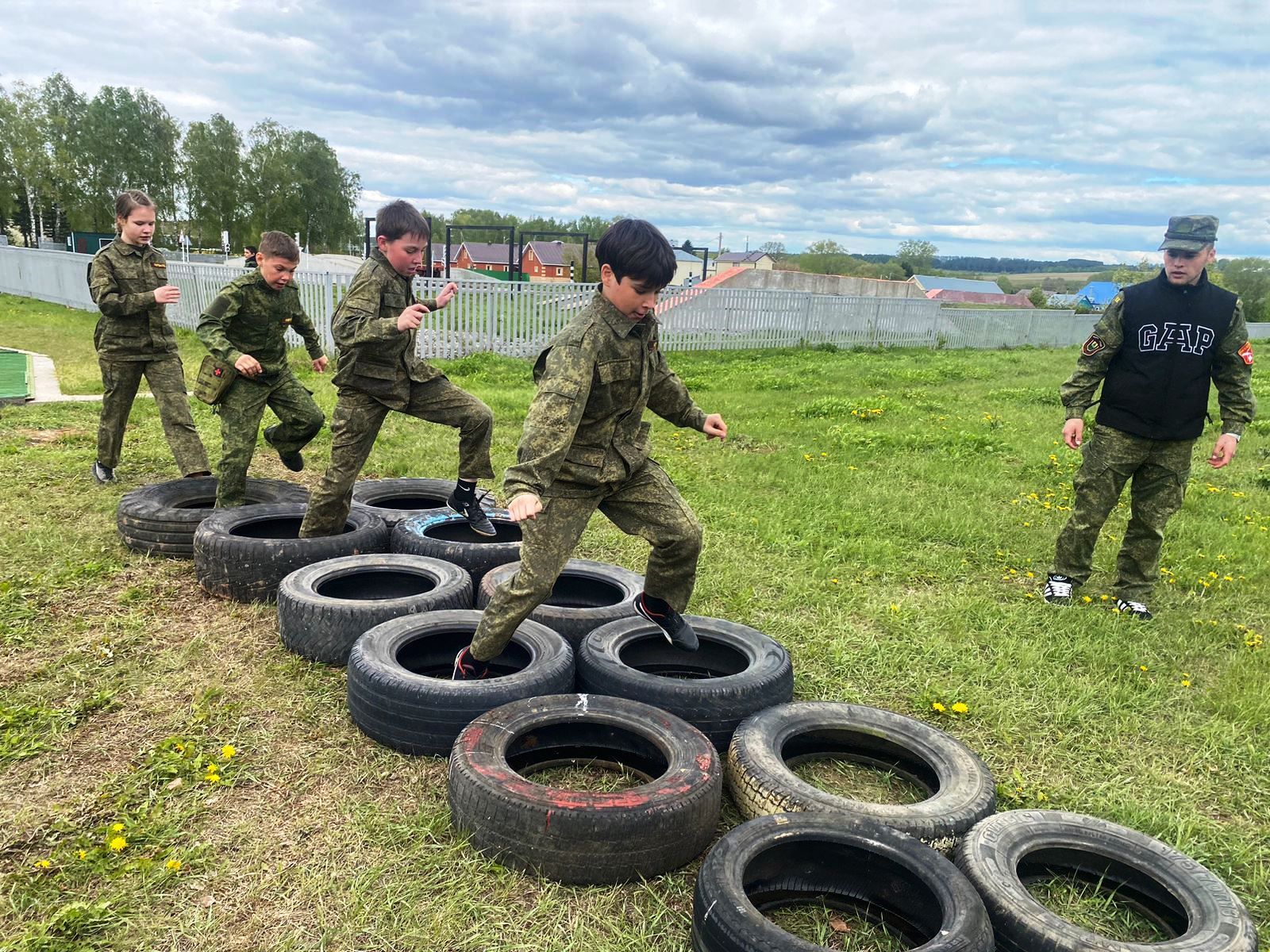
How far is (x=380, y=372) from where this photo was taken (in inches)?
195

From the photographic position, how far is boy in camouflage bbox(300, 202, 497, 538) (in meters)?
4.79

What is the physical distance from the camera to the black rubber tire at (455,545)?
196 inches

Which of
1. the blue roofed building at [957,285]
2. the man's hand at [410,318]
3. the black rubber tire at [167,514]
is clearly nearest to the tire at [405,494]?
the black rubber tire at [167,514]

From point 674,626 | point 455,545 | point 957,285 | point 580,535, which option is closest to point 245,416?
point 455,545

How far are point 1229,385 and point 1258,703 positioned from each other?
213 centimetres

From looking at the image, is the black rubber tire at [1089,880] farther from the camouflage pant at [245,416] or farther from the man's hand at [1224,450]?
the camouflage pant at [245,416]

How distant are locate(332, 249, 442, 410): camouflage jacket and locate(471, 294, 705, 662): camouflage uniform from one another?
5.74 ft

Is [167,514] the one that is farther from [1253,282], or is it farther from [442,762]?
[1253,282]

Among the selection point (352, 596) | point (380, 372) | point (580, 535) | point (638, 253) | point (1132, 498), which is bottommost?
point (352, 596)

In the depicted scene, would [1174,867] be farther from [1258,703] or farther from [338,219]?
[338,219]

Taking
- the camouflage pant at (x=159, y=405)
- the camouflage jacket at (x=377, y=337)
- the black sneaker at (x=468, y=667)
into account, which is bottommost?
the black sneaker at (x=468, y=667)

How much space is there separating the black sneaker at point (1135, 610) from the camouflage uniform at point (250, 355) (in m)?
5.85

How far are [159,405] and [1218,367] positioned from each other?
25.6 ft

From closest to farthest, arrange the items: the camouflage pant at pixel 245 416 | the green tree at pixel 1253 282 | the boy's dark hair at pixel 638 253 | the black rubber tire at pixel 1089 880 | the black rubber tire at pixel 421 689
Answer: the black rubber tire at pixel 1089 880, the boy's dark hair at pixel 638 253, the black rubber tire at pixel 421 689, the camouflage pant at pixel 245 416, the green tree at pixel 1253 282
